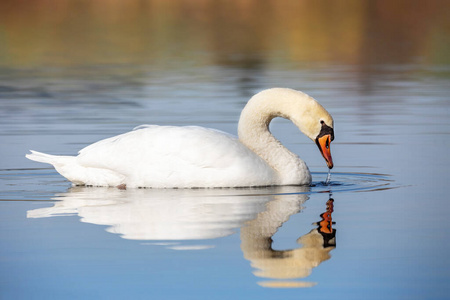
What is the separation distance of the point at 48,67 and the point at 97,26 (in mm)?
26125

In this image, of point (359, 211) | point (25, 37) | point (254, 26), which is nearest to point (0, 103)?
point (359, 211)

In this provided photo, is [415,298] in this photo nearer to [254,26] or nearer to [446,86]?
[446,86]

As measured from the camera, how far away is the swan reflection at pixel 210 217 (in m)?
7.51

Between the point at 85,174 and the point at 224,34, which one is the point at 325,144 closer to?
the point at 85,174

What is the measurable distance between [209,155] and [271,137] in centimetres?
100

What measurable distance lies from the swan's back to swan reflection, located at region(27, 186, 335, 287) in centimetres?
13

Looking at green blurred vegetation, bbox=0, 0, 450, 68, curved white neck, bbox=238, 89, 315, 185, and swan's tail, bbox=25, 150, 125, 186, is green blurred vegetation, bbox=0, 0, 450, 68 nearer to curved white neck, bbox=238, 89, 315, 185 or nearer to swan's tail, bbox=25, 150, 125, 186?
curved white neck, bbox=238, 89, 315, 185

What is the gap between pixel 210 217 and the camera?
8.99 metres

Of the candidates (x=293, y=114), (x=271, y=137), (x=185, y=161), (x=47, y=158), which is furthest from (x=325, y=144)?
(x=47, y=158)

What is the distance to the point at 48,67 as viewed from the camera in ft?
101

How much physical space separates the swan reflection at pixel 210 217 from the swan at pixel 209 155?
5.8 inches

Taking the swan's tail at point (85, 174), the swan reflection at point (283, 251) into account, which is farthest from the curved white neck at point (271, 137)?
the swan reflection at point (283, 251)

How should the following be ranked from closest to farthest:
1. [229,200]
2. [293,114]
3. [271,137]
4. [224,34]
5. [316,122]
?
[229,200] < [316,122] < [293,114] < [271,137] < [224,34]

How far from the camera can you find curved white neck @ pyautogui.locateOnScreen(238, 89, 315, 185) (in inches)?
434
